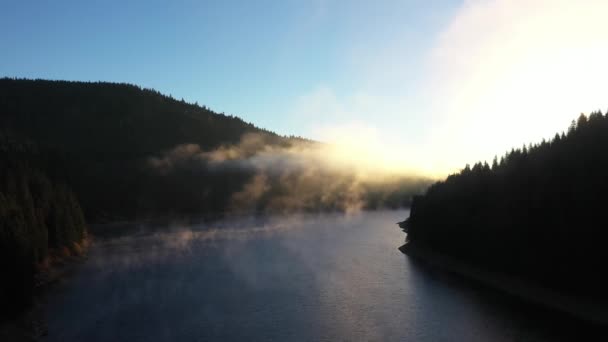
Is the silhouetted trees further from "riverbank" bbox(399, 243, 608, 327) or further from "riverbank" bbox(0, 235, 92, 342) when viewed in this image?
"riverbank" bbox(399, 243, 608, 327)

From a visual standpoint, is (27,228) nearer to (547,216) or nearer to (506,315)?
(506,315)

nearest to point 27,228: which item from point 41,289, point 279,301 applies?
point 41,289

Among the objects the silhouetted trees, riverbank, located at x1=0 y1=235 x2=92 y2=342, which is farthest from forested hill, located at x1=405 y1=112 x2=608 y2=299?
the silhouetted trees

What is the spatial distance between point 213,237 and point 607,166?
9236 centimetres

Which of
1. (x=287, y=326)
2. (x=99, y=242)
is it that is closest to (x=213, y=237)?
(x=99, y=242)

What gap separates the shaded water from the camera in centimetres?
4566

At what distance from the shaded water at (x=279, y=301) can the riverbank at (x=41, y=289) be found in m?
1.45

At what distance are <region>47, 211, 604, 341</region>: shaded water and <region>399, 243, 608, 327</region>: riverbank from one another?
1964mm

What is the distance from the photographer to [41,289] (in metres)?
62.7

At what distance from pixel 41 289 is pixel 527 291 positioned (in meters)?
65.7

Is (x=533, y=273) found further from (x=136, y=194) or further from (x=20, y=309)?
(x=136, y=194)

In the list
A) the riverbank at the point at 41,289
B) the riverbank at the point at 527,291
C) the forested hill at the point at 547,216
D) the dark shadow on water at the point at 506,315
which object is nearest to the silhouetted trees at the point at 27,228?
the riverbank at the point at 41,289

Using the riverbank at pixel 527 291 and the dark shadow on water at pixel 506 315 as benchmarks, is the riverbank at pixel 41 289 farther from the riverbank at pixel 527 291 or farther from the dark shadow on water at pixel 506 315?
the riverbank at pixel 527 291

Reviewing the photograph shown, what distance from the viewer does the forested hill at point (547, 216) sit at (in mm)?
50094
